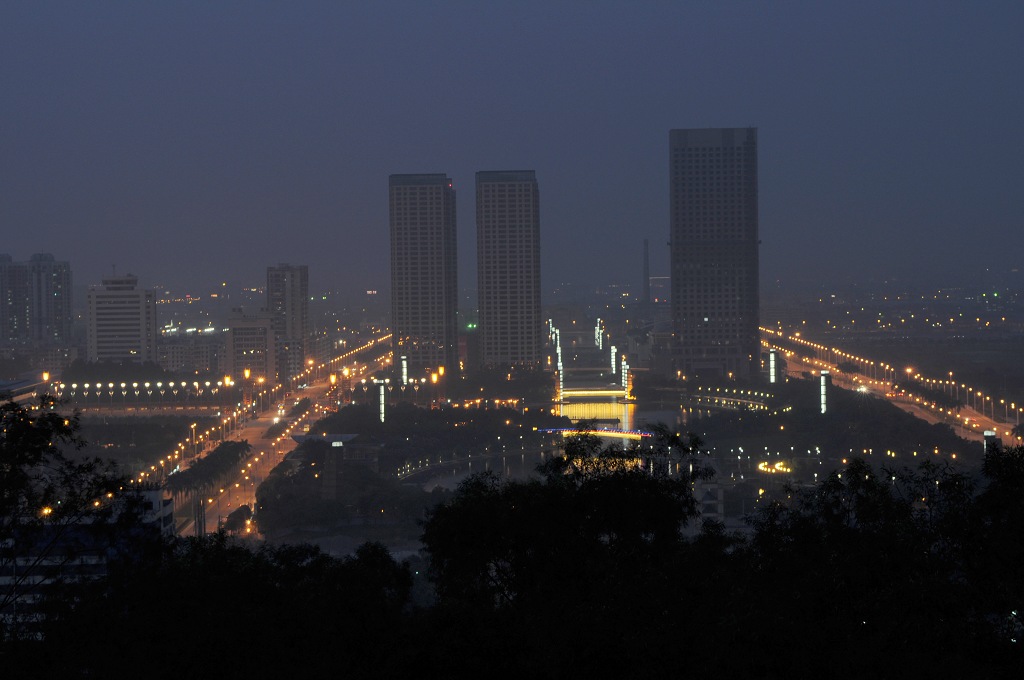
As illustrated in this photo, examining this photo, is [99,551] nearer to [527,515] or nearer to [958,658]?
[527,515]

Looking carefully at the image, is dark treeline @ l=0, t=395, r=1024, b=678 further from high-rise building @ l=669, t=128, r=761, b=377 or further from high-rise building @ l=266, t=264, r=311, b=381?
high-rise building @ l=266, t=264, r=311, b=381

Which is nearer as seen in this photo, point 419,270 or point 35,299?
point 419,270

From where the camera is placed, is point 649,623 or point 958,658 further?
point 649,623

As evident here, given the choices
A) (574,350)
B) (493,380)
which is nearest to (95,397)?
(493,380)

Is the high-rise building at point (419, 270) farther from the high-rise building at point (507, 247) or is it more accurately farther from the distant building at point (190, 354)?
the distant building at point (190, 354)

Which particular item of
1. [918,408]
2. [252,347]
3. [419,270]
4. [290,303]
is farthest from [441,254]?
[918,408]

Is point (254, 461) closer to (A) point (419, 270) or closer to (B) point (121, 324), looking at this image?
(A) point (419, 270)

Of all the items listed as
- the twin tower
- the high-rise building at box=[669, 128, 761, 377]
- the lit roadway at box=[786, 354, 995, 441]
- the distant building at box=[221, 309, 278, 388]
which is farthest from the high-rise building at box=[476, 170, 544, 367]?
the lit roadway at box=[786, 354, 995, 441]

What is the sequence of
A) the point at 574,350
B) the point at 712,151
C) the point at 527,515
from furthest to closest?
1. the point at 574,350
2. the point at 712,151
3. the point at 527,515
